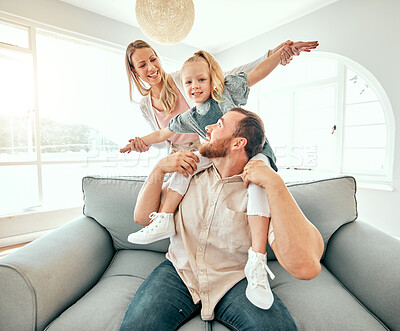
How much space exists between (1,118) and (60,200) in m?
1.19

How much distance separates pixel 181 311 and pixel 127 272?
0.45 meters

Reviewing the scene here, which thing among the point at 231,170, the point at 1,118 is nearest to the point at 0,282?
the point at 231,170

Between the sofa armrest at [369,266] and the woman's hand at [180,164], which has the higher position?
the woman's hand at [180,164]

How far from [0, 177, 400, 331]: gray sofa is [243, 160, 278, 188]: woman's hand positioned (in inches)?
20.7

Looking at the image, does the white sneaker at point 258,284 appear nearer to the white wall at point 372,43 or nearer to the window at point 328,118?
the window at point 328,118

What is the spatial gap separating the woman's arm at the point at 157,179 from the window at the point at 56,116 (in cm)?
133

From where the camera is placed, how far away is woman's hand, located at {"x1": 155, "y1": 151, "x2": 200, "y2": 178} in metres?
1.01

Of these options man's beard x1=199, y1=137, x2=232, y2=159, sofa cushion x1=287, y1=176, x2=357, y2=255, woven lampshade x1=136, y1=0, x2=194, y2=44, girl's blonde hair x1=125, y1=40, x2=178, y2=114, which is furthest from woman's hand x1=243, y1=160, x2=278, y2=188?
woven lampshade x1=136, y1=0, x2=194, y2=44

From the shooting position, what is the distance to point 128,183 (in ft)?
4.61

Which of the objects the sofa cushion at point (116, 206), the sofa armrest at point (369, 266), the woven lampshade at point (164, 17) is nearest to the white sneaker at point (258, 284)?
the sofa armrest at point (369, 266)

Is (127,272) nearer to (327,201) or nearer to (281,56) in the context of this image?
(327,201)

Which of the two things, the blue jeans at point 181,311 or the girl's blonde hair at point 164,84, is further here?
the girl's blonde hair at point 164,84

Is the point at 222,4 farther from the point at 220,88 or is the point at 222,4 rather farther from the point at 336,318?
the point at 336,318

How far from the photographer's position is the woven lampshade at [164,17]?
4.91 ft
